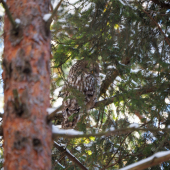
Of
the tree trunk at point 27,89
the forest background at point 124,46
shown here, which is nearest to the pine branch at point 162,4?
the forest background at point 124,46

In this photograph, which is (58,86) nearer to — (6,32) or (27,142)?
(6,32)

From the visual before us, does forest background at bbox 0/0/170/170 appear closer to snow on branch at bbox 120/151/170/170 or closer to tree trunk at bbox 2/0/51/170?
tree trunk at bbox 2/0/51/170

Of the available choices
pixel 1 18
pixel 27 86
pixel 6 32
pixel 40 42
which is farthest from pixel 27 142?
pixel 1 18

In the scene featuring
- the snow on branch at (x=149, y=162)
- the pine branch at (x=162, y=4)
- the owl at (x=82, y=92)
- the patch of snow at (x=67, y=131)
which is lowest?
the snow on branch at (x=149, y=162)

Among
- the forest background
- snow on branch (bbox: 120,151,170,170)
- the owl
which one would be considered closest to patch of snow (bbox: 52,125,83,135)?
snow on branch (bbox: 120,151,170,170)

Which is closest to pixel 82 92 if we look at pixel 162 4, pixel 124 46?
pixel 124 46

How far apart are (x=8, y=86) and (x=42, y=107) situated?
1.02ft

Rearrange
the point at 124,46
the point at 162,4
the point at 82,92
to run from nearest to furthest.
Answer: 1. the point at 162,4
2. the point at 124,46
3. the point at 82,92

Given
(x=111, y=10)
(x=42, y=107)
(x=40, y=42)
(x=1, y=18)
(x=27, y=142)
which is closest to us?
(x=27, y=142)

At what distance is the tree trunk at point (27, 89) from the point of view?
1.51m

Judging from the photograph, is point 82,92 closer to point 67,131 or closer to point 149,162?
point 67,131

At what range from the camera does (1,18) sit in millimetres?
3010

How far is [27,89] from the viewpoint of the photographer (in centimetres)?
165

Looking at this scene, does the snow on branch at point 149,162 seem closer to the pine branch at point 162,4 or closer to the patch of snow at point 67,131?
the patch of snow at point 67,131
